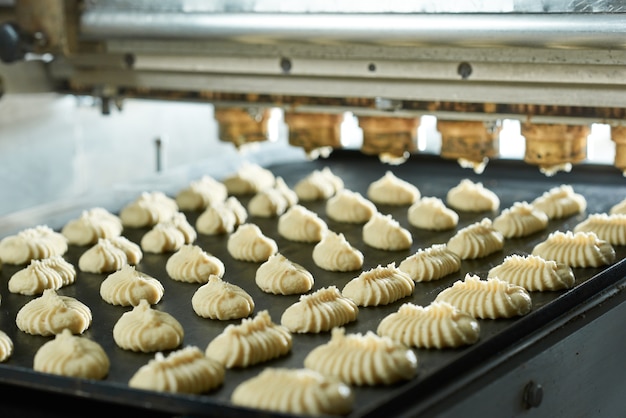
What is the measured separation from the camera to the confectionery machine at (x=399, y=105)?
2.17 metres

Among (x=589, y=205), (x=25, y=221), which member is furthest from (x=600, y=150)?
(x=25, y=221)

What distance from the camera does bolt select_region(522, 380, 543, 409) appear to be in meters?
2.23

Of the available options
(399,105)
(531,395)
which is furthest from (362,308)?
(399,105)

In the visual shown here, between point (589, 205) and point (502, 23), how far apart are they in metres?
1.25

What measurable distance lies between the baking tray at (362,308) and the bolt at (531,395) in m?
0.10

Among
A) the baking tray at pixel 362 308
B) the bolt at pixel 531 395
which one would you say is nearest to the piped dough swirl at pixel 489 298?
the baking tray at pixel 362 308

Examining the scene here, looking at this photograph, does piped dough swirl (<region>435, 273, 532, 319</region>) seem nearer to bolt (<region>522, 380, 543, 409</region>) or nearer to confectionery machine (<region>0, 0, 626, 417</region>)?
confectionery machine (<region>0, 0, 626, 417</region>)

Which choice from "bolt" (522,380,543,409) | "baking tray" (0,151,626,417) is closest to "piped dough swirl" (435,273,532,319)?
"baking tray" (0,151,626,417)

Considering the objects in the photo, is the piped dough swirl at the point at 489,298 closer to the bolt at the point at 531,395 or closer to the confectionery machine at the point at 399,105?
the confectionery machine at the point at 399,105

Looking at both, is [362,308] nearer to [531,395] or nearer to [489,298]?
[489,298]

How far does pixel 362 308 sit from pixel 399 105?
767mm

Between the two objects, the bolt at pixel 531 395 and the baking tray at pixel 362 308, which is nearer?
the baking tray at pixel 362 308

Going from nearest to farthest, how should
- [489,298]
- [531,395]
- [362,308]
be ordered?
1. [531,395]
2. [489,298]
3. [362,308]

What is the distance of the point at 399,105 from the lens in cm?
314
